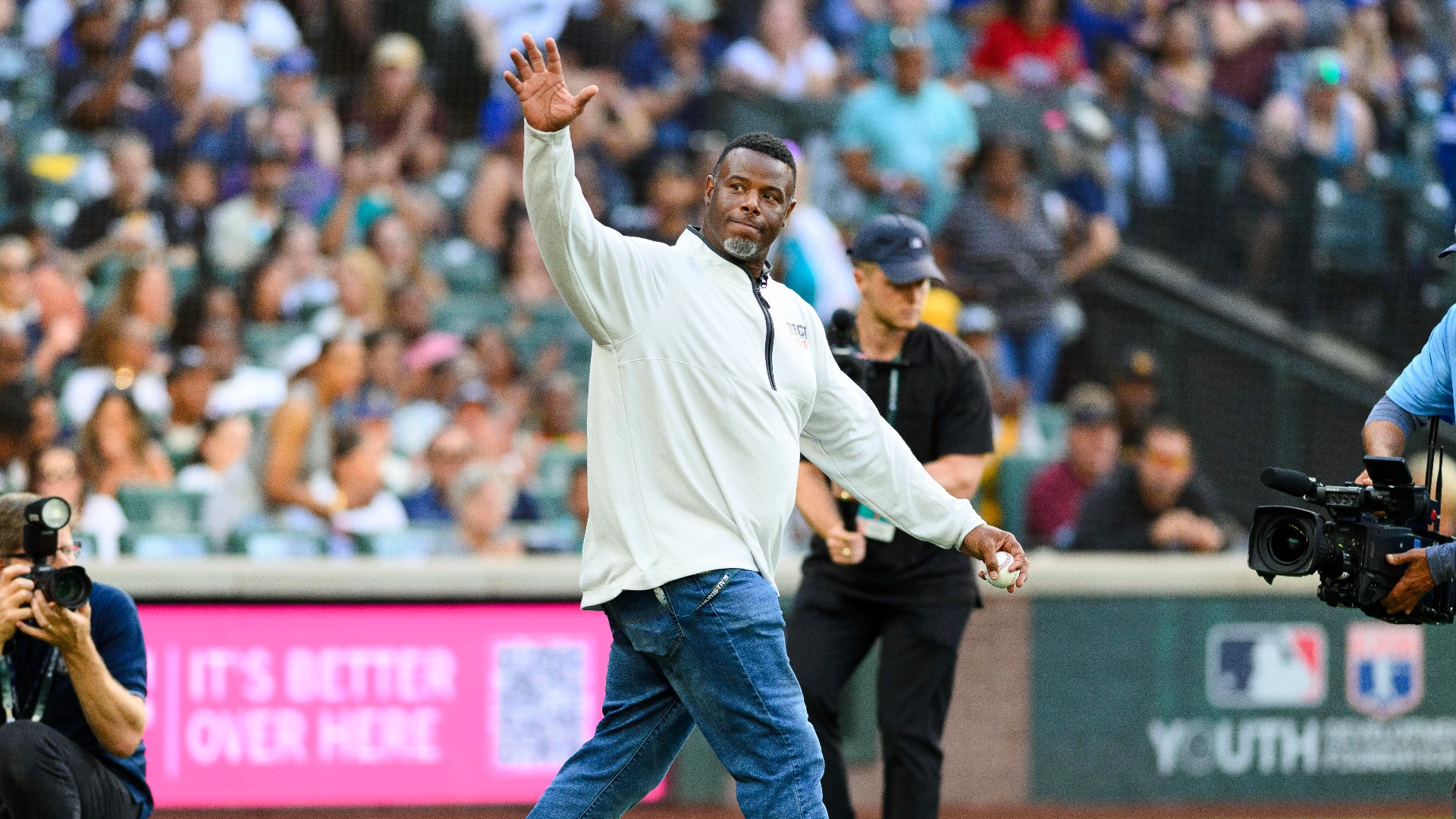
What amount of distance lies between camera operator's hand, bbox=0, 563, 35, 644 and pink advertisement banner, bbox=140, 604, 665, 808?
2.80 meters

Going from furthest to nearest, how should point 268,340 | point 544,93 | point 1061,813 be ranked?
point 268,340
point 1061,813
point 544,93

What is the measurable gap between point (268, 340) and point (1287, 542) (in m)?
7.05

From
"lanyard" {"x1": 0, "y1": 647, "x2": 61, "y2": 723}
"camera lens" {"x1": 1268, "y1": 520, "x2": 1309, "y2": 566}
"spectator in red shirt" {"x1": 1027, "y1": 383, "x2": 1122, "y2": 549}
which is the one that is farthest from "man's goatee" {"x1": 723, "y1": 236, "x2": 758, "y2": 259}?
"spectator in red shirt" {"x1": 1027, "y1": 383, "x2": 1122, "y2": 549}

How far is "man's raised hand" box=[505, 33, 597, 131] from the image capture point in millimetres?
3389

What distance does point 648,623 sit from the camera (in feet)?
12.5

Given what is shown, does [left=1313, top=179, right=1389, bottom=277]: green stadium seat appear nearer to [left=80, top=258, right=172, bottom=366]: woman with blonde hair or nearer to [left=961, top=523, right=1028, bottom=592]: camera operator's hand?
[left=80, top=258, right=172, bottom=366]: woman with blonde hair

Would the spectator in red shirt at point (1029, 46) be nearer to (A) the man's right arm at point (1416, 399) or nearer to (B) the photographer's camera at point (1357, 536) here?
(A) the man's right arm at point (1416, 399)

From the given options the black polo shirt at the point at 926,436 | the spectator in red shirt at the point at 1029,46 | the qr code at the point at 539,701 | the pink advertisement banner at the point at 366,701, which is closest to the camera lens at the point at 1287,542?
the black polo shirt at the point at 926,436

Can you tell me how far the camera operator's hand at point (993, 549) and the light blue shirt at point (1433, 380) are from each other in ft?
3.98

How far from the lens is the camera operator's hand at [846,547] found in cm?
512

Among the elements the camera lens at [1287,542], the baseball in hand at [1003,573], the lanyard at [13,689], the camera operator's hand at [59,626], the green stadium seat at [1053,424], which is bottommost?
the lanyard at [13,689]

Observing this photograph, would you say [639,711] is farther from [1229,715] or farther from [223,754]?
[1229,715]

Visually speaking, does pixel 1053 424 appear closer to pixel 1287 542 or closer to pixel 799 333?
pixel 1287 542

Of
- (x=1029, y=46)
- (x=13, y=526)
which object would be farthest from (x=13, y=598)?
(x=1029, y=46)
